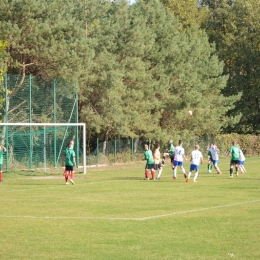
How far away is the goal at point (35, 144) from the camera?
45.7m

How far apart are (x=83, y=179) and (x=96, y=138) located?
19621mm

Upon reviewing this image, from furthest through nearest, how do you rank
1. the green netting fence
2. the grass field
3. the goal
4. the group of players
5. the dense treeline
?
the dense treeline < the green netting fence < the goal < the group of players < the grass field

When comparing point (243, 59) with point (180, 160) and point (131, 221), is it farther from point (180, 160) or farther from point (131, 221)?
point (131, 221)

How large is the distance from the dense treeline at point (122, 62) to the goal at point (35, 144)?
16.5 feet

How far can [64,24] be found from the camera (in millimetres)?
53000

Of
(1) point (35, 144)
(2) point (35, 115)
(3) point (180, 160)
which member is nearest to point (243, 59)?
(2) point (35, 115)

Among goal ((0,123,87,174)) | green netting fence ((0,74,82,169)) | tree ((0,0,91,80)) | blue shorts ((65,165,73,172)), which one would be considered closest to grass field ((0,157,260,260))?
blue shorts ((65,165,73,172))

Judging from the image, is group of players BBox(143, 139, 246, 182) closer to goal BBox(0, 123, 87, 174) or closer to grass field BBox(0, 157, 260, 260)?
grass field BBox(0, 157, 260, 260)

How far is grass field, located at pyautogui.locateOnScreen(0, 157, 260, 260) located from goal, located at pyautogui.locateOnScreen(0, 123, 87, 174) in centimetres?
1009

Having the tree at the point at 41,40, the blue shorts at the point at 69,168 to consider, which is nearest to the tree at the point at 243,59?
the tree at the point at 41,40

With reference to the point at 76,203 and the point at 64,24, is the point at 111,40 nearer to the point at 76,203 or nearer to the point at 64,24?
the point at 64,24

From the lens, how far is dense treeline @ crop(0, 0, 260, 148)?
5166 centimetres

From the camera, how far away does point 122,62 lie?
61.9 m

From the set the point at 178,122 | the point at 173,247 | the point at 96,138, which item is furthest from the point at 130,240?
the point at 178,122
